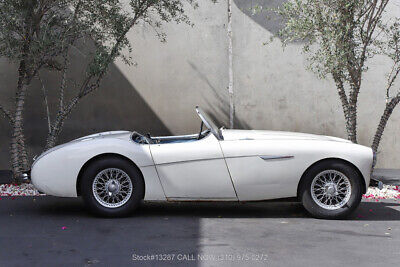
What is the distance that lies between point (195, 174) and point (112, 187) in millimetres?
900

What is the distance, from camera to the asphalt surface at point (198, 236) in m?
4.92

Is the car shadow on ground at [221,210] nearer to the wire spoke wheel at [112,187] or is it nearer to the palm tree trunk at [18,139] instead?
the wire spoke wheel at [112,187]

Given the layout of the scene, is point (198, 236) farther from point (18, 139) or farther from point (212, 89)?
point (212, 89)

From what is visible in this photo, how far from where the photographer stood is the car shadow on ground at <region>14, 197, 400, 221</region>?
6.89m

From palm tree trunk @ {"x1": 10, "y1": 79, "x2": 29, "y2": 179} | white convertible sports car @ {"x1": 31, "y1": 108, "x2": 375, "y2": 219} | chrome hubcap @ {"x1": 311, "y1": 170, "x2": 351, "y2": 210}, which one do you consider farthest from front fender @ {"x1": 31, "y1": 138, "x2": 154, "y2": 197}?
palm tree trunk @ {"x1": 10, "y1": 79, "x2": 29, "y2": 179}

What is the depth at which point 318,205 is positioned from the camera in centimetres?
658

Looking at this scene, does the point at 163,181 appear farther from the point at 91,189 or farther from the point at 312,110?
the point at 312,110

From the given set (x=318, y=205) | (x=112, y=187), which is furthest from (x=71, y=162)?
(x=318, y=205)

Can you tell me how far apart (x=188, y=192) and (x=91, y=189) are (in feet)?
3.42

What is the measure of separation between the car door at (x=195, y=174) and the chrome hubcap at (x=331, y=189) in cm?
89

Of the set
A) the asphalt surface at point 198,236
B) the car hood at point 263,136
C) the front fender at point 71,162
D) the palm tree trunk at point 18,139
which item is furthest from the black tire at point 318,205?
the palm tree trunk at point 18,139

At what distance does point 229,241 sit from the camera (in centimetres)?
555

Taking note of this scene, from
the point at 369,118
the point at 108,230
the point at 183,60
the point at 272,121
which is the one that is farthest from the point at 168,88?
the point at 108,230

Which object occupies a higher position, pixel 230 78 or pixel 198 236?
pixel 230 78
